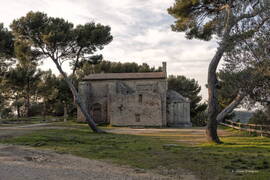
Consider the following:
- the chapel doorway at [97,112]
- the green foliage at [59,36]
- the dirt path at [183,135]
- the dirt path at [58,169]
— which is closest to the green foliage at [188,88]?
the chapel doorway at [97,112]

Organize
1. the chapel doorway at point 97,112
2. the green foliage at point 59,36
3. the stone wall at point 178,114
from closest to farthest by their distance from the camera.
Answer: the green foliage at point 59,36 → the stone wall at point 178,114 → the chapel doorway at point 97,112

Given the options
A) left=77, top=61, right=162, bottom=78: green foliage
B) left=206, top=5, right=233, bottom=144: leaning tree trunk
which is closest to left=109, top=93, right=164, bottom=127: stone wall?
left=206, top=5, right=233, bottom=144: leaning tree trunk

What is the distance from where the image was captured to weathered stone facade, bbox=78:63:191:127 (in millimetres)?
31438

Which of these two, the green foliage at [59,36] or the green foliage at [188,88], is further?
the green foliage at [188,88]

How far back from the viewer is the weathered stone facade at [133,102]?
103 ft

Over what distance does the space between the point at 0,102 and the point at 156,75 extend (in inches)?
935

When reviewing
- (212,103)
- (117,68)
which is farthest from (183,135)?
(117,68)

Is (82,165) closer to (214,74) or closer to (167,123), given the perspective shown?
(214,74)

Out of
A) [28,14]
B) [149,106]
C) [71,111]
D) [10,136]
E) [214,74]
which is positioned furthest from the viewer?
[71,111]

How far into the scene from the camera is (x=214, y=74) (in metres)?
14.4

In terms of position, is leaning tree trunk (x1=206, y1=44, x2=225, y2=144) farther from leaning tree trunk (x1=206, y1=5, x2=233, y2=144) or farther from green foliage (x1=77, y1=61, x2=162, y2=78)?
green foliage (x1=77, y1=61, x2=162, y2=78)

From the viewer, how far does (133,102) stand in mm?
31703

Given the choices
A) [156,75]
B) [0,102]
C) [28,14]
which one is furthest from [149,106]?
[0,102]

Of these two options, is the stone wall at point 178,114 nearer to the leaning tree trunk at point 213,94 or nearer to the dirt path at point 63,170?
the leaning tree trunk at point 213,94
